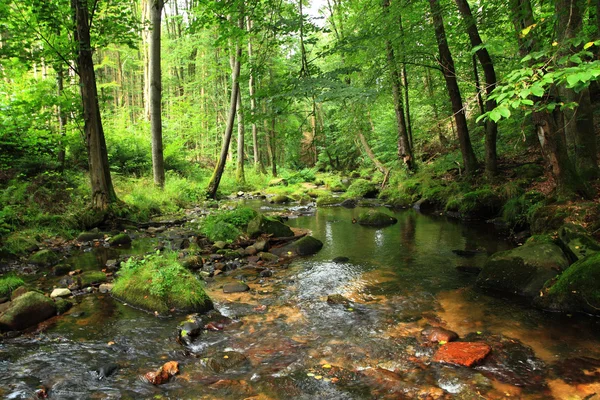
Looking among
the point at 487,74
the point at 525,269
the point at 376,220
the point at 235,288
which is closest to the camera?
the point at 525,269

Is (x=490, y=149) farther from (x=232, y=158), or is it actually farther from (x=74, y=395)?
(x=232, y=158)


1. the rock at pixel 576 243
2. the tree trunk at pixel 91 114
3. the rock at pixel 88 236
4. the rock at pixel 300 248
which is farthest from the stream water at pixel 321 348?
the tree trunk at pixel 91 114

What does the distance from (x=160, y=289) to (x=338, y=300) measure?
2857 mm

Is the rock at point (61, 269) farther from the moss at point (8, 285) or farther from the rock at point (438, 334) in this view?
the rock at point (438, 334)

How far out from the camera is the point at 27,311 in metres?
4.90

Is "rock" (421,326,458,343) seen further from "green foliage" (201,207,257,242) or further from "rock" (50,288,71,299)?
"green foliage" (201,207,257,242)

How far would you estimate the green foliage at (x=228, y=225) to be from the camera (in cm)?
984

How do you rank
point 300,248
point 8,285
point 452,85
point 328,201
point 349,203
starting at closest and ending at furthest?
point 8,285, point 300,248, point 452,85, point 349,203, point 328,201

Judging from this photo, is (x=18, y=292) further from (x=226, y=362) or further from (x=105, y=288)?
(x=226, y=362)

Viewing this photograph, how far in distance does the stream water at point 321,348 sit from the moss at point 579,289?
24 cm

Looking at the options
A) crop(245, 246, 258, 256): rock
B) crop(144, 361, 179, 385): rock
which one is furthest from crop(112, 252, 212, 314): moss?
crop(245, 246, 258, 256): rock

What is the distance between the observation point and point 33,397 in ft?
11.0

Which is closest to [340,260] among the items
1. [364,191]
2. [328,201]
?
[328,201]

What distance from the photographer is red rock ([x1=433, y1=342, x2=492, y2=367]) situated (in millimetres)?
3951
